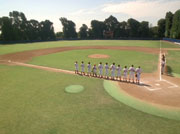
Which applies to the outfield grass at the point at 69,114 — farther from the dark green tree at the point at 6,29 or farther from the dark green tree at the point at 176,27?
the dark green tree at the point at 6,29

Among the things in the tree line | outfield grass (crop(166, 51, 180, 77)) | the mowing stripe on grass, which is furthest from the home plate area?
the tree line

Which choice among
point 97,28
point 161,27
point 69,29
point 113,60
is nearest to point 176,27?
point 161,27

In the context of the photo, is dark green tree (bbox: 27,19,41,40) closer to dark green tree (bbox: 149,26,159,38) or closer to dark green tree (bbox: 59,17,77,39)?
dark green tree (bbox: 59,17,77,39)

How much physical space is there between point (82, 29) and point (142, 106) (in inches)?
3345

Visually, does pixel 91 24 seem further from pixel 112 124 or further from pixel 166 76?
pixel 112 124

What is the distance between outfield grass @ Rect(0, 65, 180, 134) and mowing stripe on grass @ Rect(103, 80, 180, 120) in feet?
1.40

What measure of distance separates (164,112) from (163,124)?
4.18 feet

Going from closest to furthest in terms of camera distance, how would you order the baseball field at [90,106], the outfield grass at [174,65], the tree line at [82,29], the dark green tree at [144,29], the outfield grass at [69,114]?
the outfield grass at [69,114]
the baseball field at [90,106]
the outfield grass at [174,65]
the tree line at [82,29]
the dark green tree at [144,29]

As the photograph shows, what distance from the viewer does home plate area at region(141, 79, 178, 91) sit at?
11601mm

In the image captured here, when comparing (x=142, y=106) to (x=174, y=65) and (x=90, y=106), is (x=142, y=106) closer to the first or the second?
(x=90, y=106)

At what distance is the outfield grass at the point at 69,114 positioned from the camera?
7.05 m

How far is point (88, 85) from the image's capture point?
41.9 feet

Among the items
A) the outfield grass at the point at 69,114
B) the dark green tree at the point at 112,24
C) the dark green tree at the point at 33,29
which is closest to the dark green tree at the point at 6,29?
the dark green tree at the point at 33,29

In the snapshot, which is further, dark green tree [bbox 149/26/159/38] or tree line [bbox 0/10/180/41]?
dark green tree [bbox 149/26/159/38]
